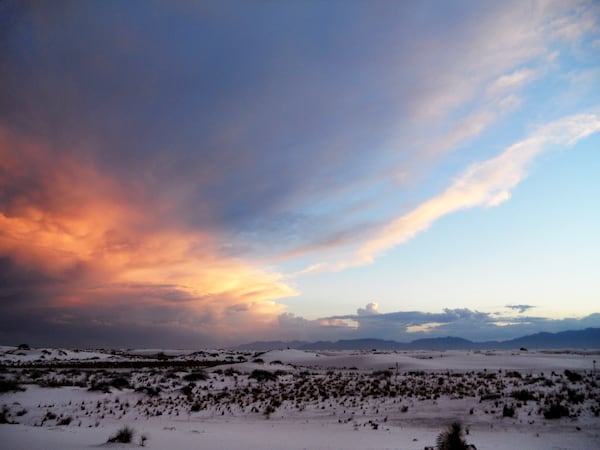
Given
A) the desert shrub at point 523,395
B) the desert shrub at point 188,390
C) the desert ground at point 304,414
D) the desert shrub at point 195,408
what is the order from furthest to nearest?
the desert shrub at point 188,390 → the desert shrub at point 195,408 → the desert shrub at point 523,395 → the desert ground at point 304,414

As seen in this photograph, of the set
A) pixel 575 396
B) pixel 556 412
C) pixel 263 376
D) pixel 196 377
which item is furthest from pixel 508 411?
pixel 196 377

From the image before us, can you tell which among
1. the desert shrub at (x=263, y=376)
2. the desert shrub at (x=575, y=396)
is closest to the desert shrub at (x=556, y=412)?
the desert shrub at (x=575, y=396)

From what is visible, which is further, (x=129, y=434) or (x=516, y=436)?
(x=516, y=436)

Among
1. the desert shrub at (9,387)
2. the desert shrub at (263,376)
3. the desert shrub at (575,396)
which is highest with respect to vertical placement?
the desert shrub at (9,387)

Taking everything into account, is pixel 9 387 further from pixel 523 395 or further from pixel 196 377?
pixel 523 395

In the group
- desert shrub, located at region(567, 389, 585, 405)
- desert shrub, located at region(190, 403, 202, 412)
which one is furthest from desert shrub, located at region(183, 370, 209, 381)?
desert shrub, located at region(567, 389, 585, 405)

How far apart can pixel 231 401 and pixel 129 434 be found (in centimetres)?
1342

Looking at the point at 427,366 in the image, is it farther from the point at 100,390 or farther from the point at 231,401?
the point at 100,390

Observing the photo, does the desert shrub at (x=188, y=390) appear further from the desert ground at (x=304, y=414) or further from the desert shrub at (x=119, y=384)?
the desert shrub at (x=119, y=384)

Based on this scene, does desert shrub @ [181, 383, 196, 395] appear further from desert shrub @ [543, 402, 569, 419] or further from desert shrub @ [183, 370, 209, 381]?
desert shrub @ [543, 402, 569, 419]

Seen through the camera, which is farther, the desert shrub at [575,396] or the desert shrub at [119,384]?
the desert shrub at [119,384]

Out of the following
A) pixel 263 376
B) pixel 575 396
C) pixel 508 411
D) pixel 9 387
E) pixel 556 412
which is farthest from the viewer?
pixel 263 376

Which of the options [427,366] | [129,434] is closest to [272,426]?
[129,434]

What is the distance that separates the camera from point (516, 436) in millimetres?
14219
